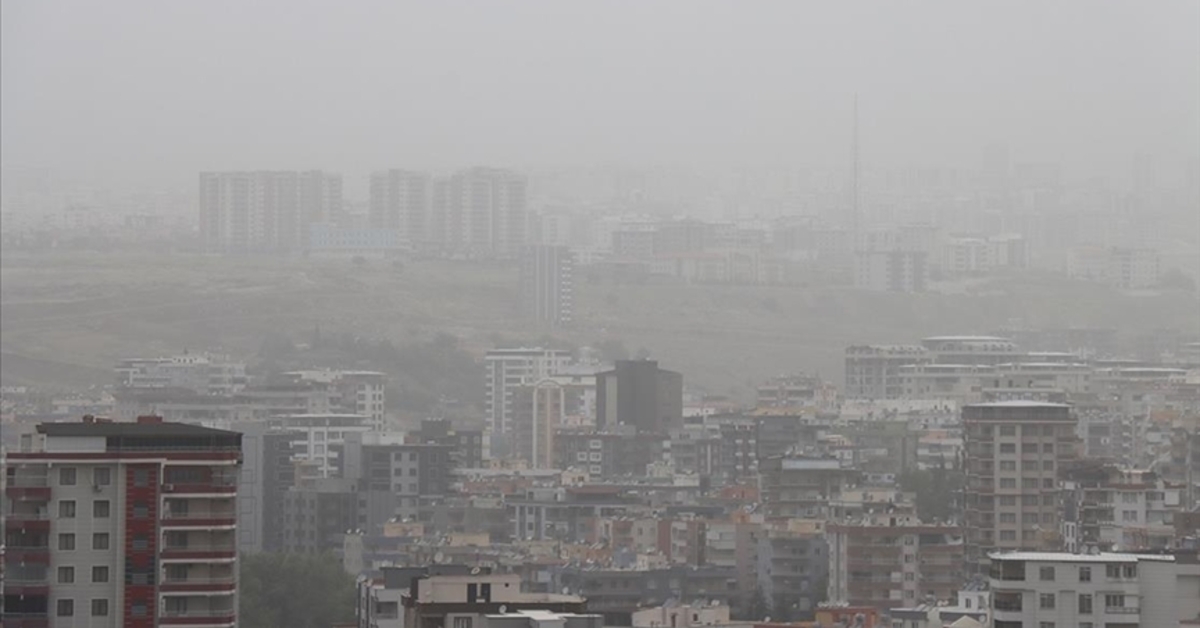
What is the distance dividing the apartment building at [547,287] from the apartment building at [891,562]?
5196cm

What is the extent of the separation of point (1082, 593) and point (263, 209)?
76250 mm

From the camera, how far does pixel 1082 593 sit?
1578 centimetres

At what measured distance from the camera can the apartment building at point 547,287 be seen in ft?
276

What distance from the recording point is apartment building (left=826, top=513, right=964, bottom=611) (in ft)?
100.0

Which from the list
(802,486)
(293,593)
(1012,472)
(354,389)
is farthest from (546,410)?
(293,593)

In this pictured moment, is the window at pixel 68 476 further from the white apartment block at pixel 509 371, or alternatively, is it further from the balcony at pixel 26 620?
the white apartment block at pixel 509 371

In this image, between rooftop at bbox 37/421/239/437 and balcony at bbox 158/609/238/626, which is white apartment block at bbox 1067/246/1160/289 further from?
balcony at bbox 158/609/238/626

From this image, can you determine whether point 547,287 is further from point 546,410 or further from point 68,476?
point 68,476

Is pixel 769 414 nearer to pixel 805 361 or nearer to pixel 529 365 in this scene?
pixel 529 365

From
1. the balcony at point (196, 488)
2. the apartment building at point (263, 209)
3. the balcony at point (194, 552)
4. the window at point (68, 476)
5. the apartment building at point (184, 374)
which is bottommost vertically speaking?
the balcony at point (194, 552)

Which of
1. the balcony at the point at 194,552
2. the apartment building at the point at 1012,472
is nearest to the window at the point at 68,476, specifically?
the balcony at the point at 194,552

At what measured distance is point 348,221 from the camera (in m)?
92.6

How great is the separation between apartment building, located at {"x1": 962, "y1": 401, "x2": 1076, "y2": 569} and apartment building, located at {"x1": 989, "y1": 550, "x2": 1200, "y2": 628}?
14492 millimetres

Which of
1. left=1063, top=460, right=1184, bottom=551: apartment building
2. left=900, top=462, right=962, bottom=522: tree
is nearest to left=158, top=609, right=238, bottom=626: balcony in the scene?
left=1063, top=460, right=1184, bottom=551: apartment building
